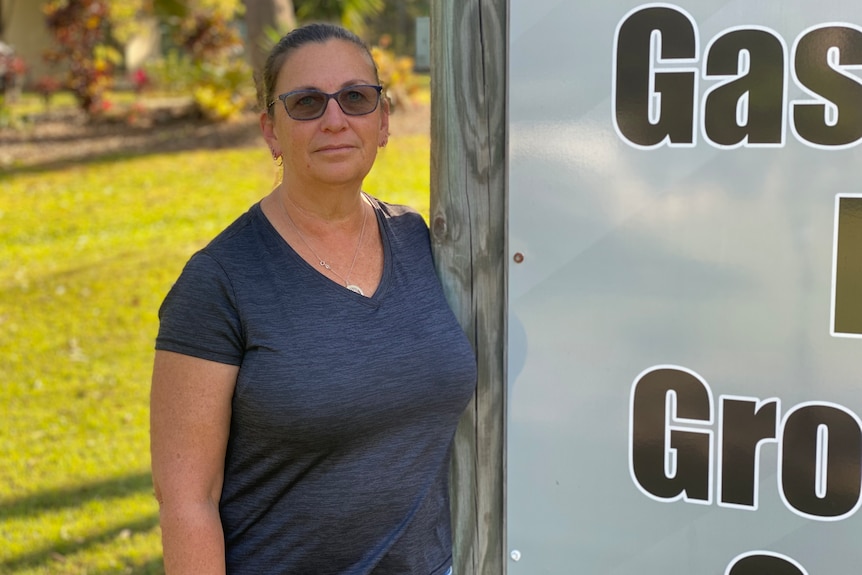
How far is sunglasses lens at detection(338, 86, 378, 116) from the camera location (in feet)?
6.34

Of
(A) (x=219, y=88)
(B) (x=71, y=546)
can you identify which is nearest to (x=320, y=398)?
(B) (x=71, y=546)

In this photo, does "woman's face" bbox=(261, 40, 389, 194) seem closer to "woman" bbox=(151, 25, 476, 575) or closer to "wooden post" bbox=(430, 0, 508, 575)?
"woman" bbox=(151, 25, 476, 575)

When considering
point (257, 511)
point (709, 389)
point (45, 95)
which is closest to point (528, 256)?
point (709, 389)

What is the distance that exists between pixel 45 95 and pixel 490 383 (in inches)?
574

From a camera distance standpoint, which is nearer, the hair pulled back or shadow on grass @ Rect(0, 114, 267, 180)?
the hair pulled back

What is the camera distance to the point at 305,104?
1.93 metres

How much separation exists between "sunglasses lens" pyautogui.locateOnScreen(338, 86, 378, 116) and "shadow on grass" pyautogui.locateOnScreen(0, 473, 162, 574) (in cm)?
284

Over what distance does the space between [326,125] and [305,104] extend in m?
0.07

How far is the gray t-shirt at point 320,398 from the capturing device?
5.92 feet

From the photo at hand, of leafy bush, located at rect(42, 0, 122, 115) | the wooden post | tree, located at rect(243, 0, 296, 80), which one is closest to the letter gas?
the wooden post

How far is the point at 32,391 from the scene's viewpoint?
5.91 m

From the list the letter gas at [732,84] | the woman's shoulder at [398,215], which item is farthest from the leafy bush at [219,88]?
the letter gas at [732,84]

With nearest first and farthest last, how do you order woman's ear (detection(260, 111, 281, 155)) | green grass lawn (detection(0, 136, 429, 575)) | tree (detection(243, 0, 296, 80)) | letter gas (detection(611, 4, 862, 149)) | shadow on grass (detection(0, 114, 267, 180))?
letter gas (detection(611, 4, 862, 149)) → woman's ear (detection(260, 111, 281, 155)) → green grass lawn (detection(0, 136, 429, 575)) → shadow on grass (detection(0, 114, 267, 180)) → tree (detection(243, 0, 296, 80))

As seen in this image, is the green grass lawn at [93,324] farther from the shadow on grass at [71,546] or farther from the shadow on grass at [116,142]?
the shadow on grass at [116,142]
